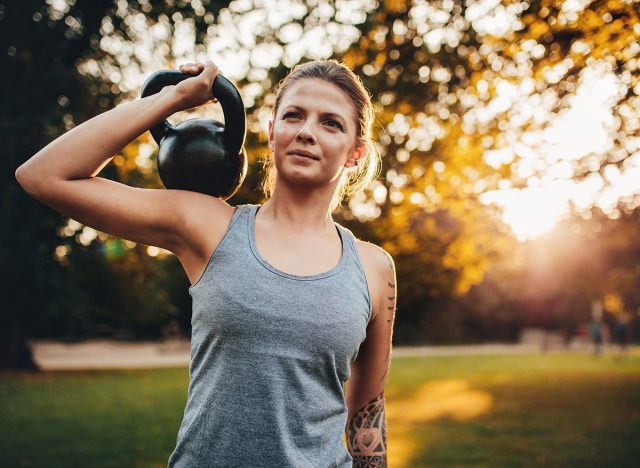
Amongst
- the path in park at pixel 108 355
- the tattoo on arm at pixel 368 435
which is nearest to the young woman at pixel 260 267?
the tattoo on arm at pixel 368 435

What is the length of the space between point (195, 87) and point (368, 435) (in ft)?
4.41

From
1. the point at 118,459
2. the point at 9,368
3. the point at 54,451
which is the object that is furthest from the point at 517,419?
the point at 9,368

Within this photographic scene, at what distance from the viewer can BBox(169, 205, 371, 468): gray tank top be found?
175cm

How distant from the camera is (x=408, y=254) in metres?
9.84

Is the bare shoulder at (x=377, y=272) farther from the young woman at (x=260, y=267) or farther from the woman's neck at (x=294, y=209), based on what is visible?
the woman's neck at (x=294, y=209)

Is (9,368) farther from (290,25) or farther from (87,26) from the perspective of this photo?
(290,25)

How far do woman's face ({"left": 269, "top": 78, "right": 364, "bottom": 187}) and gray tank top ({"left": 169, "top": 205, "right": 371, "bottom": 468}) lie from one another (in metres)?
0.29

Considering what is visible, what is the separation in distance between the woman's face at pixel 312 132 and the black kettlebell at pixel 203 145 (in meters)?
0.14

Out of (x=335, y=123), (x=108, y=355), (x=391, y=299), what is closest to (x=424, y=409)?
(x=391, y=299)

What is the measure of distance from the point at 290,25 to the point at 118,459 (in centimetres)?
623

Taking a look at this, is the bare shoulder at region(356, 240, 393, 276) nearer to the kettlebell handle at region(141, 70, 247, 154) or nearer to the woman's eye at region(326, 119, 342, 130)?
the woman's eye at region(326, 119, 342, 130)

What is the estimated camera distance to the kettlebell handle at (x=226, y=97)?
1.98 metres

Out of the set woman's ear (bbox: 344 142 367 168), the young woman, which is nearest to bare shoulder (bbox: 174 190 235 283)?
the young woman

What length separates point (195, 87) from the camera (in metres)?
1.88
